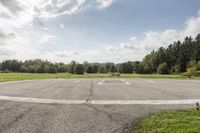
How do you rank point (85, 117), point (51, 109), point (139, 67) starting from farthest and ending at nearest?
point (139, 67) < point (51, 109) < point (85, 117)

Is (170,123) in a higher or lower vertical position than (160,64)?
lower

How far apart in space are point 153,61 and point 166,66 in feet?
33.1

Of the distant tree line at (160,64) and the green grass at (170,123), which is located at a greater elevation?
the distant tree line at (160,64)

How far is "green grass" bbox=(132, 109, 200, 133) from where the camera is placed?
17.6ft

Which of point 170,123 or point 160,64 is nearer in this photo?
point 170,123

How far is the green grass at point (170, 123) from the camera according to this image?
5.36 metres

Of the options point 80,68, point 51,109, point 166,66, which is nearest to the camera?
point 51,109

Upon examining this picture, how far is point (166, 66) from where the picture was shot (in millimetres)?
99812

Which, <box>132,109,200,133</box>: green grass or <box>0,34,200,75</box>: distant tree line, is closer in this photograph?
<box>132,109,200,133</box>: green grass

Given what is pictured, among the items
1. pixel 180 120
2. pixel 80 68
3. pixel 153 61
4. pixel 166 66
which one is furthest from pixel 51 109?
pixel 153 61

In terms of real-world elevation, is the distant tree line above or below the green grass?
above

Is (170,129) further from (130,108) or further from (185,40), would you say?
(185,40)

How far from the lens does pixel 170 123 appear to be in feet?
19.2

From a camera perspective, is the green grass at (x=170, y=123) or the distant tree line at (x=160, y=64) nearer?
the green grass at (x=170, y=123)
